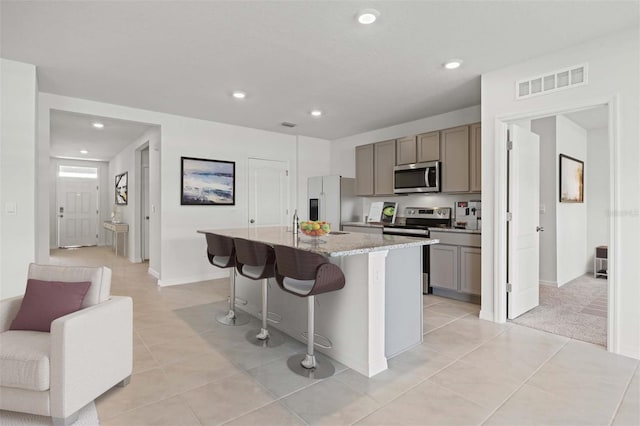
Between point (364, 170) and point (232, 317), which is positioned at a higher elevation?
point (364, 170)

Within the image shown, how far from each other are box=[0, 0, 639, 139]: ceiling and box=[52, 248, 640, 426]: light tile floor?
2565mm

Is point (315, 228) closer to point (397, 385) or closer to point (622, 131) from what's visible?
point (397, 385)

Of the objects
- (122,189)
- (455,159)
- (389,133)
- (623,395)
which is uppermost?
(389,133)

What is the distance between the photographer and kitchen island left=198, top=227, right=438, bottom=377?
238cm

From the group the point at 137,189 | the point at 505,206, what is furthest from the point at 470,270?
the point at 137,189

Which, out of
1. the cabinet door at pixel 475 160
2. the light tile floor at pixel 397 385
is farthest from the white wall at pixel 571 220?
the light tile floor at pixel 397 385

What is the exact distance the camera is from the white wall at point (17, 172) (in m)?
3.18

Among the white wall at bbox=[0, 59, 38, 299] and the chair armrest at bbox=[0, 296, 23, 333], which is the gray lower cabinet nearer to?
the chair armrest at bbox=[0, 296, 23, 333]

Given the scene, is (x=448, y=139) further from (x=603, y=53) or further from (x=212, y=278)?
(x=212, y=278)

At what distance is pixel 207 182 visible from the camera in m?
5.50

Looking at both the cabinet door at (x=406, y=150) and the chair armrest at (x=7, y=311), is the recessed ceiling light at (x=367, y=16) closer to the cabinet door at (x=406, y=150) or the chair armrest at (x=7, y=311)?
the cabinet door at (x=406, y=150)

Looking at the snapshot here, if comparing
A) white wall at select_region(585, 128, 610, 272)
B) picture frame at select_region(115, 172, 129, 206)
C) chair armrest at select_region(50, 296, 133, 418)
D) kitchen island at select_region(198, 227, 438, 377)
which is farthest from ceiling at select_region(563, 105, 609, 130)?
picture frame at select_region(115, 172, 129, 206)

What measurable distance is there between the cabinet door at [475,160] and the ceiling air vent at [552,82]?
104 centimetres

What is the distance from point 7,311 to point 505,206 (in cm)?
414
